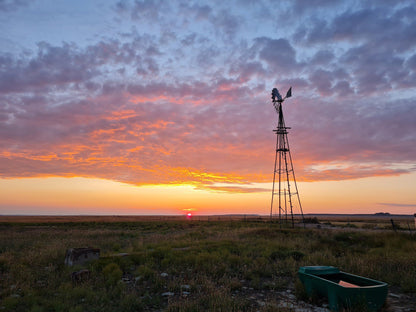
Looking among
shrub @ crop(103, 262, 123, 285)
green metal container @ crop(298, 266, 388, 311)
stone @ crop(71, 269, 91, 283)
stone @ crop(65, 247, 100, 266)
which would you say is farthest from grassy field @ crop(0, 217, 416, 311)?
green metal container @ crop(298, 266, 388, 311)

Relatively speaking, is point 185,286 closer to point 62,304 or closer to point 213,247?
point 62,304

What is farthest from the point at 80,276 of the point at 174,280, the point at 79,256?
the point at 174,280

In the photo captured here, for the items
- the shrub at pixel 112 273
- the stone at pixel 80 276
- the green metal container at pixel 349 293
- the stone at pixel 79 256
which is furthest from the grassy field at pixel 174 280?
the green metal container at pixel 349 293

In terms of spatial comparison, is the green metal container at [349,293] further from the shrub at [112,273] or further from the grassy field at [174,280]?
the shrub at [112,273]

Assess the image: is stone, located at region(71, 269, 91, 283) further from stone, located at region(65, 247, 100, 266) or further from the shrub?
stone, located at region(65, 247, 100, 266)

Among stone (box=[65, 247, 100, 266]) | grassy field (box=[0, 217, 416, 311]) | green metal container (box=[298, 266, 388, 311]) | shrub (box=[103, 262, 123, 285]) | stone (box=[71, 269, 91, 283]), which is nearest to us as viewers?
Result: green metal container (box=[298, 266, 388, 311])

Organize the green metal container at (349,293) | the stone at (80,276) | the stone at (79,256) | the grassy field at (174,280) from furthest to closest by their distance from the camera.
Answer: the stone at (79,256)
the stone at (80,276)
the grassy field at (174,280)
the green metal container at (349,293)

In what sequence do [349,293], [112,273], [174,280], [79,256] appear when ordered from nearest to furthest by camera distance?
[349,293] < [174,280] < [112,273] < [79,256]

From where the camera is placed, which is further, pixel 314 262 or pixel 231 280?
pixel 314 262

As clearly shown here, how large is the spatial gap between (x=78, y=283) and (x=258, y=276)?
676 centimetres

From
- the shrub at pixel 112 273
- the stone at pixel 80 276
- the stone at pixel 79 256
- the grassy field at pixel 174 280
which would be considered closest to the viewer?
the grassy field at pixel 174 280

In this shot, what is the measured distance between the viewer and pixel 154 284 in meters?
9.64

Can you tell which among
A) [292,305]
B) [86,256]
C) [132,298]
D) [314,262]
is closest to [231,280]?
[292,305]

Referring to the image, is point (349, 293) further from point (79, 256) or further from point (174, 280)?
point (79, 256)
